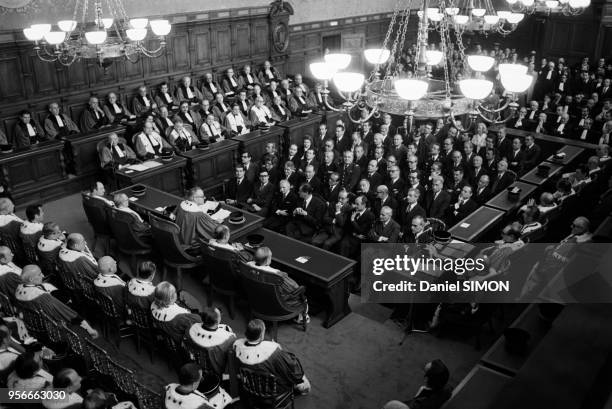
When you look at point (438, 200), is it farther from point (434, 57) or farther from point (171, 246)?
point (171, 246)

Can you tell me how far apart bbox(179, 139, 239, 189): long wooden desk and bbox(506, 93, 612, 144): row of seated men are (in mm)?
7323

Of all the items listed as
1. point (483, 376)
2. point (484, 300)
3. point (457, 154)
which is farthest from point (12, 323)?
point (457, 154)

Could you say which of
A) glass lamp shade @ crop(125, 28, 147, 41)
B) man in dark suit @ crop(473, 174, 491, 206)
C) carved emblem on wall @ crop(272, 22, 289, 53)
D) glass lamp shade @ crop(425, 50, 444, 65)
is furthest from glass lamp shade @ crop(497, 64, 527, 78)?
carved emblem on wall @ crop(272, 22, 289, 53)

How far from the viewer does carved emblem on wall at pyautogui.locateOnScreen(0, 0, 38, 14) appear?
431 inches

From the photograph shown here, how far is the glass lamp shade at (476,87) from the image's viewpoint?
4859 millimetres

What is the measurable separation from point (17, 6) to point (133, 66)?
3.04 metres

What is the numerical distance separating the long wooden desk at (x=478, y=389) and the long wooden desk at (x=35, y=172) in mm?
8641

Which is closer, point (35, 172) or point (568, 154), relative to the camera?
point (35, 172)

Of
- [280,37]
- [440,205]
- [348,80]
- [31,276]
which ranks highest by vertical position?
[348,80]

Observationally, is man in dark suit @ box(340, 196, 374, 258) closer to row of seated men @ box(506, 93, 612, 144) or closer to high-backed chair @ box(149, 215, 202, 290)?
high-backed chair @ box(149, 215, 202, 290)

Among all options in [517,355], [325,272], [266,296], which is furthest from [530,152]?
[266,296]

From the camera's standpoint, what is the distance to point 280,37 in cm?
1733

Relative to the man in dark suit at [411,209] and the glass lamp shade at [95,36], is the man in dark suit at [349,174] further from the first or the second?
the glass lamp shade at [95,36]

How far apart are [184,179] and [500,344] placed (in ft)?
23.9
